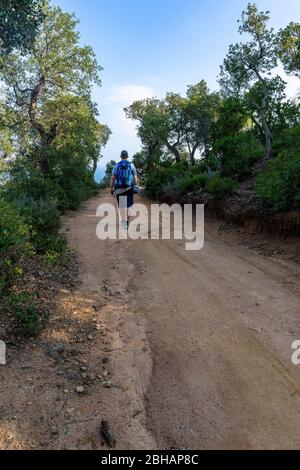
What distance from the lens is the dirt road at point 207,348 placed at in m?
3.09

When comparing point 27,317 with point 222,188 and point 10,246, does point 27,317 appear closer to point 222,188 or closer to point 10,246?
point 10,246

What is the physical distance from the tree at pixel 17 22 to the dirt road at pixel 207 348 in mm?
5658

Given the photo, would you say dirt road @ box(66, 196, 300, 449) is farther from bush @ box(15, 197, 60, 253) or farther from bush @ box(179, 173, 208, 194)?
bush @ box(179, 173, 208, 194)

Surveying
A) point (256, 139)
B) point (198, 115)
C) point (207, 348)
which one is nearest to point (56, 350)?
point (207, 348)

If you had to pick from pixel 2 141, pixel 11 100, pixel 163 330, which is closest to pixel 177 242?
pixel 163 330

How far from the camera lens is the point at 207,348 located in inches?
170

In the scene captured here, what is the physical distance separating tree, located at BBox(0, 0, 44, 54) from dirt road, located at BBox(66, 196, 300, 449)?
223 inches

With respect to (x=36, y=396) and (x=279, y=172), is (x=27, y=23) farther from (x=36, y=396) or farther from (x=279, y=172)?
(x=36, y=396)

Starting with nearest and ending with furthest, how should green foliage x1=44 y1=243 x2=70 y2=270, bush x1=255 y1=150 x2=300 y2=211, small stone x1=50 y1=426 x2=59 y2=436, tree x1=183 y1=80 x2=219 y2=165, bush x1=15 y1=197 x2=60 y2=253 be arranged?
small stone x1=50 y1=426 x2=59 y2=436 → green foliage x1=44 y1=243 x2=70 y2=270 → bush x1=15 y1=197 x2=60 y2=253 → bush x1=255 y1=150 x2=300 y2=211 → tree x1=183 y1=80 x2=219 y2=165

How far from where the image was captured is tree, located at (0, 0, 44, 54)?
26.9ft

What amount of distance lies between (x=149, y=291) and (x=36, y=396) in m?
2.91

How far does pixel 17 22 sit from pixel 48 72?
14284mm

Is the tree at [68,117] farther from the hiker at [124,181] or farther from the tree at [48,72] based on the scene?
the hiker at [124,181]

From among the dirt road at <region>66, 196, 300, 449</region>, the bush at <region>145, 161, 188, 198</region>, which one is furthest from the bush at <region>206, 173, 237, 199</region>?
the bush at <region>145, 161, 188, 198</region>
